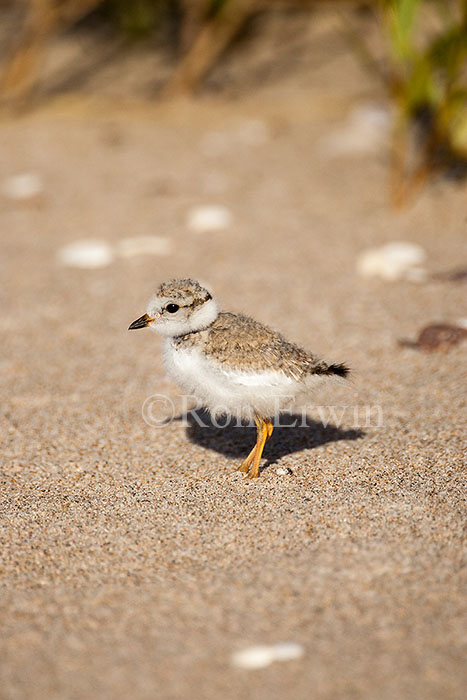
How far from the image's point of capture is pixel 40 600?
2.19m

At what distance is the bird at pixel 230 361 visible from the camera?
8.70 ft

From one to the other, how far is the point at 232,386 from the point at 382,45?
743 cm

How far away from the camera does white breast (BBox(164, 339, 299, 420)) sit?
8.66ft

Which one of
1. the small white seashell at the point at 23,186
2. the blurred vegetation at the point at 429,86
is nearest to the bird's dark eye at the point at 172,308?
the blurred vegetation at the point at 429,86

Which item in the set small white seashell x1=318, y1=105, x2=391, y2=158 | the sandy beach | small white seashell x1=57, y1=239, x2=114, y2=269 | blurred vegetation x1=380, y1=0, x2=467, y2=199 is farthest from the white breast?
small white seashell x1=318, y1=105, x2=391, y2=158

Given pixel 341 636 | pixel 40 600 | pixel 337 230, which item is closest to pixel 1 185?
pixel 337 230

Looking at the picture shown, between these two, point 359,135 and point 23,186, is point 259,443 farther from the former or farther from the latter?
point 359,135

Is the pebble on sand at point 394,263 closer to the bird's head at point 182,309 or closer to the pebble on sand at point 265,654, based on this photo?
the bird's head at point 182,309

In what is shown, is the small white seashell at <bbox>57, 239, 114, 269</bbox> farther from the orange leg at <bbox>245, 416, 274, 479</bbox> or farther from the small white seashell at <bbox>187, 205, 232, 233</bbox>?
the orange leg at <bbox>245, 416, 274, 479</bbox>

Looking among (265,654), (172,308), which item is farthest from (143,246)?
(265,654)

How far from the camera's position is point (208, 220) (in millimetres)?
5375

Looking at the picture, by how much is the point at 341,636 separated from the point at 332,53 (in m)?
7.86

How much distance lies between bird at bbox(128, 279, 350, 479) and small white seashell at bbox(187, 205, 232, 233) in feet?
8.45

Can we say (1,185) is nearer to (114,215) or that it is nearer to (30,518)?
(114,215)
